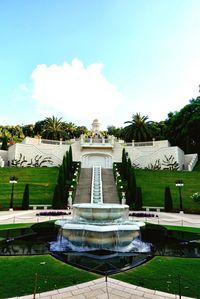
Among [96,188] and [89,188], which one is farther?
[89,188]

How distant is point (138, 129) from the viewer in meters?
52.1

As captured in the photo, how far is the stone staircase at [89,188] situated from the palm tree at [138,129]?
55.9ft

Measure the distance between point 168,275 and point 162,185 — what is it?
23796 millimetres

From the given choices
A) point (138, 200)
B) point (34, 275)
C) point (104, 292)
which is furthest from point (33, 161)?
point (104, 292)

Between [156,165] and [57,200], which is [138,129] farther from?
[57,200]

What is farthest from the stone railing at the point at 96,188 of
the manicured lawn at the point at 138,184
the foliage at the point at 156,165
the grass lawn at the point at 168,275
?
the grass lawn at the point at 168,275

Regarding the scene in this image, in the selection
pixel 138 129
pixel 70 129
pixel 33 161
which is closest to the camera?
pixel 33 161

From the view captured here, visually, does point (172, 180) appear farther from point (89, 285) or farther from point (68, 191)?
point (89, 285)

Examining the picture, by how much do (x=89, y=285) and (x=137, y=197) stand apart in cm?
1808

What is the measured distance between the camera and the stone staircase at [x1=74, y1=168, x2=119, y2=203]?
83.6 feet

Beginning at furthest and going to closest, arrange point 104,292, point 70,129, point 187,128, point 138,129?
point 70,129, point 138,129, point 187,128, point 104,292

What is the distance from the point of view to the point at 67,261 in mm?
7754

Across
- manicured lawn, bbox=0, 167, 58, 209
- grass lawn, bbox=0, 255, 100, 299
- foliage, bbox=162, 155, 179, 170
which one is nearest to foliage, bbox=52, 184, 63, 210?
manicured lawn, bbox=0, 167, 58, 209

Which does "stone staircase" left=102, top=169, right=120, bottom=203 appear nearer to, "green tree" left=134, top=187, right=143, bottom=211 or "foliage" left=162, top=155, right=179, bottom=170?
"green tree" left=134, top=187, right=143, bottom=211
